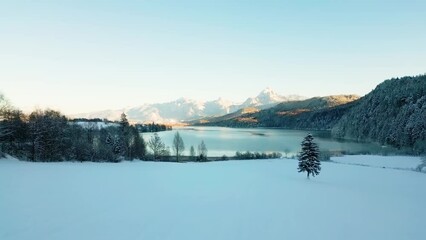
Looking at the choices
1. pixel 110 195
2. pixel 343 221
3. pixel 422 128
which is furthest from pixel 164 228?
pixel 422 128

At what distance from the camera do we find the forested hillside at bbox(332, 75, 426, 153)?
4313 inches

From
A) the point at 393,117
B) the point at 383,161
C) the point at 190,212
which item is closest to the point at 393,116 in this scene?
the point at 393,117

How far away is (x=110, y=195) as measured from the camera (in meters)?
19.5

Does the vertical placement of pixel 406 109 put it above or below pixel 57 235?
above

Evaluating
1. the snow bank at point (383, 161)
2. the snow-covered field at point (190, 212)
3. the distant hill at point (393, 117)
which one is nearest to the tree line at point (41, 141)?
the snow-covered field at point (190, 212)

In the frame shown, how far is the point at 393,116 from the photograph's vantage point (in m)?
132

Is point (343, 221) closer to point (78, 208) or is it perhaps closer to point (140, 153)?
point (78, 208)

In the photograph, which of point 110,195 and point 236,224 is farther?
point 110,195

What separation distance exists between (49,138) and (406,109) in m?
127

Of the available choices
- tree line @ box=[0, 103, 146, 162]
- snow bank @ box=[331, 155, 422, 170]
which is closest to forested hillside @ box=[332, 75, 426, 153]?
snow bank @ box=[331, 155, 422, 170]

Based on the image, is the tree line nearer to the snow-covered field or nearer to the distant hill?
the snow-covered field

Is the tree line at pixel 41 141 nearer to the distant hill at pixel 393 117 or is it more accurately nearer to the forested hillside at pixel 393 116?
the distant hill at pixel 393 117

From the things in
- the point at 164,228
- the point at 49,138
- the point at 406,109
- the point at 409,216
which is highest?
the point at 406,109

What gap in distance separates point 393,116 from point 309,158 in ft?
377
